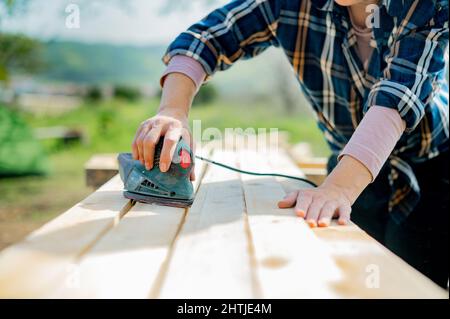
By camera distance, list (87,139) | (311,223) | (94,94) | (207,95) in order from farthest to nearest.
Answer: (94,94)
(207,95)
(87,139)
(311,223)

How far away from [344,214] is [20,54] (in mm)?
5924

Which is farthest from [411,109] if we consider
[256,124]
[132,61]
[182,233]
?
[132,61]

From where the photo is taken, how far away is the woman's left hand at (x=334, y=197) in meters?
1.30

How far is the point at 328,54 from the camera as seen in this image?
194cm

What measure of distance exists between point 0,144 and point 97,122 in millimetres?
3278

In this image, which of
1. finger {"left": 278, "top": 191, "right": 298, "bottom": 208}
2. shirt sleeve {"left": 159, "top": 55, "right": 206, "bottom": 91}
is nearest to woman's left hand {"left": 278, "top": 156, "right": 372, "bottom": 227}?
finger {"left": 278, "top": 191, "right": 298, "bottom": 208}

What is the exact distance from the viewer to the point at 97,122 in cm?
886

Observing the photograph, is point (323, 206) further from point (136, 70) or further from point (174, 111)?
point (136, 70)

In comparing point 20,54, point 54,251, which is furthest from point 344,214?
point 20,54

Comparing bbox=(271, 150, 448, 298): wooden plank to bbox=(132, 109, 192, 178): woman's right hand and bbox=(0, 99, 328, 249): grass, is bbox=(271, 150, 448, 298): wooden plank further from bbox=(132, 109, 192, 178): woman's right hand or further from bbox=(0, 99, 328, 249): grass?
bbox=(0, 99, 328, 249): grass

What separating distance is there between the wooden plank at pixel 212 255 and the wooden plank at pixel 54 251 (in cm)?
20

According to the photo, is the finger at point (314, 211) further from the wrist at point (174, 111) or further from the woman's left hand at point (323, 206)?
the wrist at point (174, 111)

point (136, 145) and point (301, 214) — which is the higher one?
A: point (136, 145)
